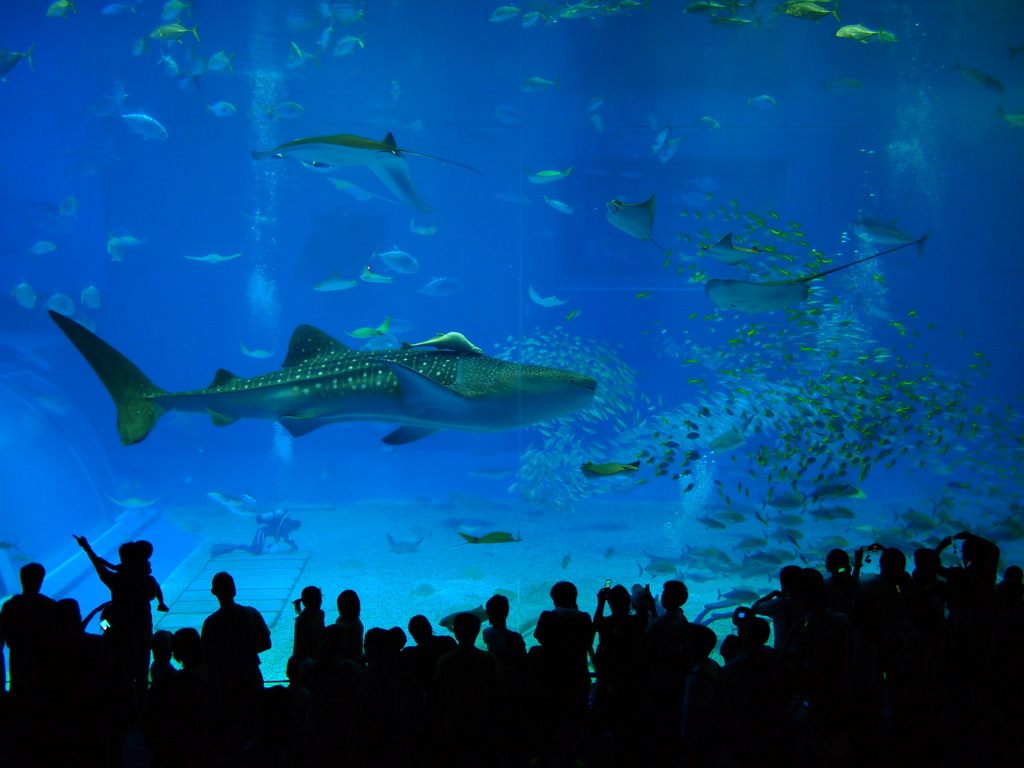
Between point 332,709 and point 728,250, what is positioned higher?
point 728,250

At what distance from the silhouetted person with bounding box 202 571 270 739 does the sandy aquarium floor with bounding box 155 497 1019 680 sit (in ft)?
8.48

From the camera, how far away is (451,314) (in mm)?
29172

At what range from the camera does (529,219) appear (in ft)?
78.1

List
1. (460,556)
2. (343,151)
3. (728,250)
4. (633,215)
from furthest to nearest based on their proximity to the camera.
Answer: (460,556) < (728,250) < (633,215) < (343,151)

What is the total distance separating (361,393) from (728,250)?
4.70 metres

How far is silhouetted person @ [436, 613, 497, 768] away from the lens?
227cm

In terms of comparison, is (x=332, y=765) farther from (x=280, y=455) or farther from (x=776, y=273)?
(x=280, y=455)

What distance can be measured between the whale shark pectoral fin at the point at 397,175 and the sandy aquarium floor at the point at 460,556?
477 centimetres

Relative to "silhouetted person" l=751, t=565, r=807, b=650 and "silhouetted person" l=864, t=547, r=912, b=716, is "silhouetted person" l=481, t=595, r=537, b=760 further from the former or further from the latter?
"silhouetted person" l=864, t=547, r=912, b=716

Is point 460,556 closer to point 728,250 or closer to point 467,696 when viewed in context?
point 728,250

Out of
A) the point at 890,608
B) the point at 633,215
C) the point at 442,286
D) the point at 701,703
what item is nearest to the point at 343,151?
the point at 633,215

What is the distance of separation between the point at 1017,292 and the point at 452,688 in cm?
2563

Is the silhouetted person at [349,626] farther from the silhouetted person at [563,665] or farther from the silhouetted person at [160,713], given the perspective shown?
the silhouetted person at [563,665]

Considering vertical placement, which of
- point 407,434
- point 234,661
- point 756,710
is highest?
point 407,434
